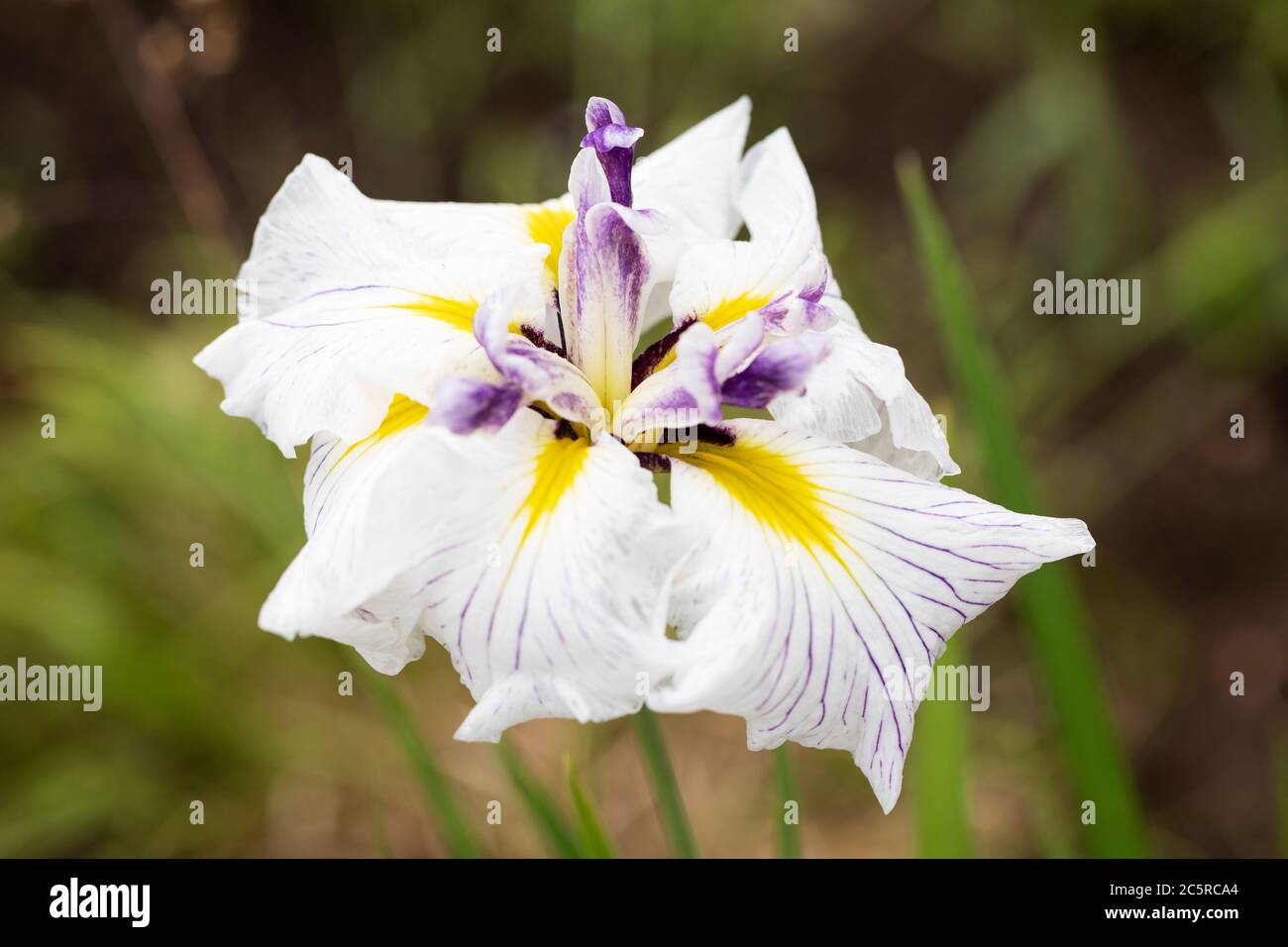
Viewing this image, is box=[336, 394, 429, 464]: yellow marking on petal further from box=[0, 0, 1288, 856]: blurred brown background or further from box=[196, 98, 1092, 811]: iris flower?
box=[0, 0, 1288, 856]: blurred brown background

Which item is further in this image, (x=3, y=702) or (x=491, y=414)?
(x=3, y=702)

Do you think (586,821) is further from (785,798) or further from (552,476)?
(552,476)

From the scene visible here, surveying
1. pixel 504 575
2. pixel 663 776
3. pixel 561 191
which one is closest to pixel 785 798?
pixel 663 776

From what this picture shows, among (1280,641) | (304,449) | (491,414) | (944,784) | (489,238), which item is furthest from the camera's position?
(1280,641)

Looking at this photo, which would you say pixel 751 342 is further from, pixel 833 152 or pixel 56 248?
pixel 56 248

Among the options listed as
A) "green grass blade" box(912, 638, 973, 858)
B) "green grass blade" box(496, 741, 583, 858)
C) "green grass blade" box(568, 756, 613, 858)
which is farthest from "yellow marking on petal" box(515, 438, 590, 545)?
"green grass blade" box(912, 638, 973, 858)

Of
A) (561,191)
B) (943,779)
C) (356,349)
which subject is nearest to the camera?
(356,349)

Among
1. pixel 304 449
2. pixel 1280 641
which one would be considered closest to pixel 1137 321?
pixel 1280 641
